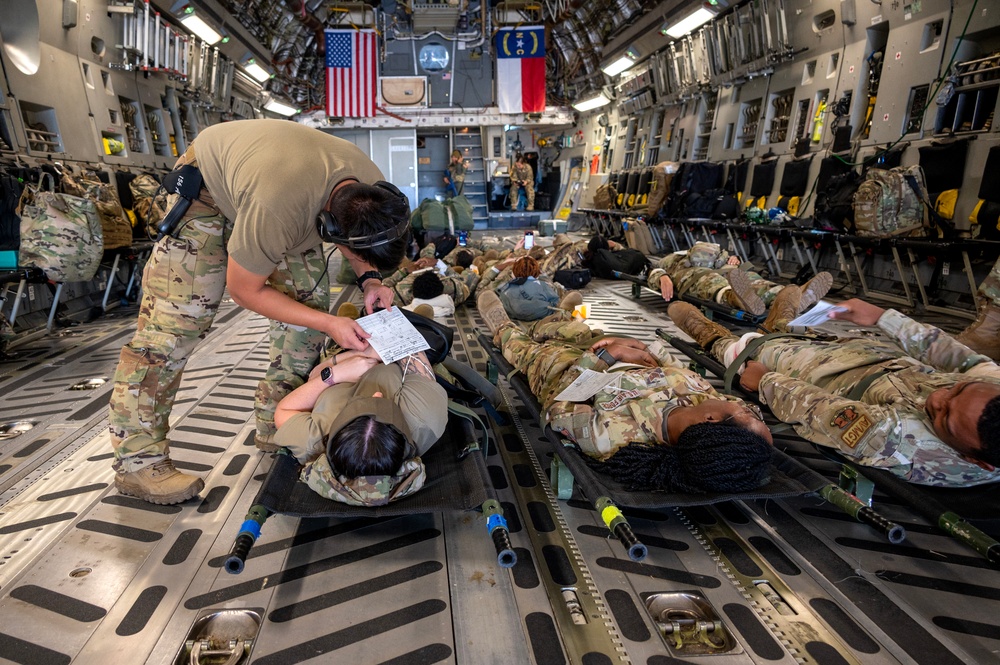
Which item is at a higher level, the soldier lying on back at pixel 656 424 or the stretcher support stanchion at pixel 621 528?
the soldier lying on back at pixel 656 424

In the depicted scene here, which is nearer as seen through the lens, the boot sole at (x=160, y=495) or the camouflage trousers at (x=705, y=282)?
the boot sole at (x=160, y=495)

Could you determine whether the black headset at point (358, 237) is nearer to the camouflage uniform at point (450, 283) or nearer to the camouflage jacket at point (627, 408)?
the camouflage jacket at point (627, 408)

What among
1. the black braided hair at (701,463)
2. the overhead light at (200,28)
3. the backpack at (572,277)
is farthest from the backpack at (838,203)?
the overhead light at (200,28)

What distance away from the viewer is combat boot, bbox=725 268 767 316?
16.9ft

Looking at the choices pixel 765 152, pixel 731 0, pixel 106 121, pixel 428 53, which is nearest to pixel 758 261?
pixel 765 152

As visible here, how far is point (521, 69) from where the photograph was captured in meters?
16.7

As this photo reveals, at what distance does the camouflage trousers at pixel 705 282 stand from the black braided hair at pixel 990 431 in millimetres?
3298

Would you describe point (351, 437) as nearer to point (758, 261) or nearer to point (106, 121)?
point (106, 121)

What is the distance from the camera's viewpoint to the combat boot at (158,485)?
256 cm

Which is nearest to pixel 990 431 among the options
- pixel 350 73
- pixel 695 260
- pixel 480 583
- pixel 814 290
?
pixel 480 583

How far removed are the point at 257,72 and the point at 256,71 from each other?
0.11m

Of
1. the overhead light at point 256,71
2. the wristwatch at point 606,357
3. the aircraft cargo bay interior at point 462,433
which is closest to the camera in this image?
the aircraft cargo bay interior at point 462,433

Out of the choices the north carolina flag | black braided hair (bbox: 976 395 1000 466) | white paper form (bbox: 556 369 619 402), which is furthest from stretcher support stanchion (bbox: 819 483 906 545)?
the north carolina flag

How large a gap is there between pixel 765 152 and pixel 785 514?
812 cm
